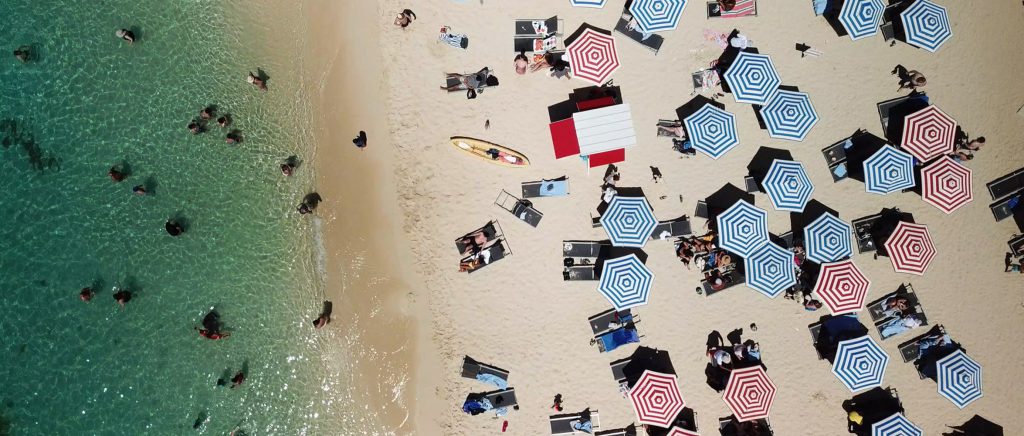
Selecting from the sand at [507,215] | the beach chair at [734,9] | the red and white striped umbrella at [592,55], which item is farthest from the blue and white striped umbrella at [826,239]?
the red and white striped umbrella at [592,55]

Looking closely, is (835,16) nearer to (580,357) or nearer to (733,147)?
(733,147)

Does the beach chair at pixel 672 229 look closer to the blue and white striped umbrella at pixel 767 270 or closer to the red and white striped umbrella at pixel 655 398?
the blue and white striped umbrella at pixel 767 270

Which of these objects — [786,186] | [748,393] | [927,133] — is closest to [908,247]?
[927,133]

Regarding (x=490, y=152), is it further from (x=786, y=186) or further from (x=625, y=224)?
(x=786, y=186)

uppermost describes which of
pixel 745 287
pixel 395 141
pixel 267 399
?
pixel 395 141

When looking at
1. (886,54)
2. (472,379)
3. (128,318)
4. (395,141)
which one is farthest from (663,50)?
(128,318)

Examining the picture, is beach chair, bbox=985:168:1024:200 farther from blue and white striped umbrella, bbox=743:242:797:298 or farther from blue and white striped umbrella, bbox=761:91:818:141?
blue and white striped umbrella, bbox=743:242:797:298

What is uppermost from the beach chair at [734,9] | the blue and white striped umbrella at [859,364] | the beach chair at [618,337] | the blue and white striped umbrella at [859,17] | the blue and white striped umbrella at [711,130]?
the blue and white striped umbrella at [859,17]
